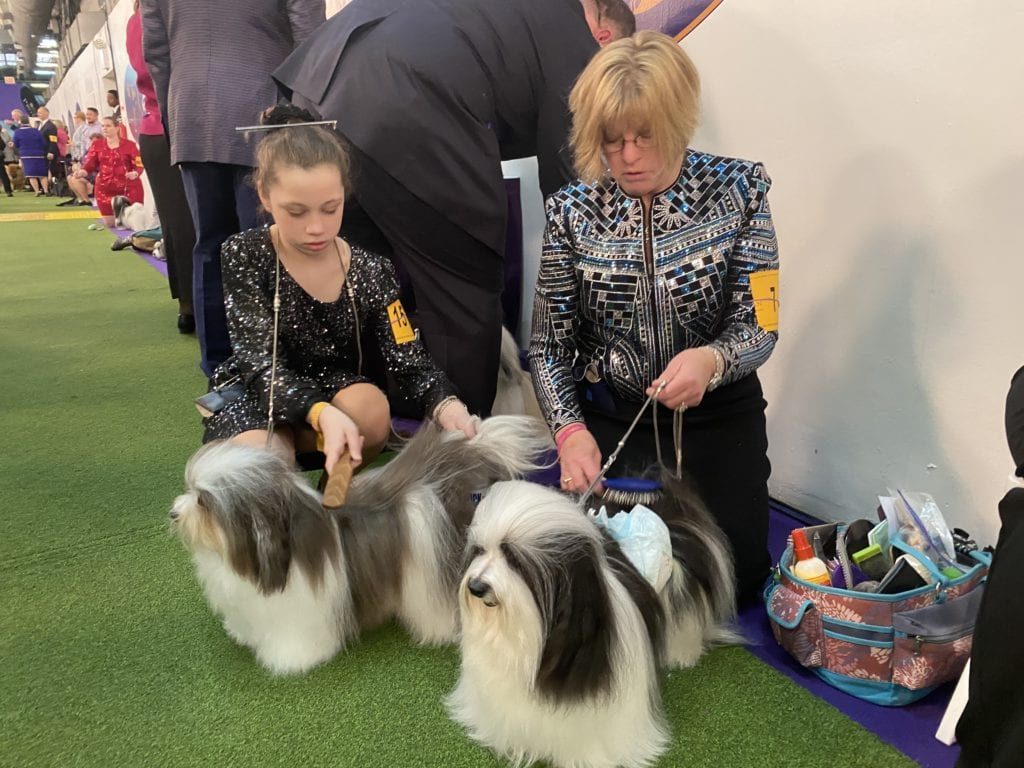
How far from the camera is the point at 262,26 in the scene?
2.45 metres

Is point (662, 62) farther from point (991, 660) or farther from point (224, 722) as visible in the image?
point (224, 722)

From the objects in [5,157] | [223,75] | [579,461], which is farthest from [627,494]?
[5,157]

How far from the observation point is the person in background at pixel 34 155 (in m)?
15.5

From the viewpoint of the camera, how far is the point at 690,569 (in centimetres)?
134

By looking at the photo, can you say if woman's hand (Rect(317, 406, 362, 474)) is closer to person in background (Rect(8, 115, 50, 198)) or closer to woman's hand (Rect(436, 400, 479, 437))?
woman's hand (Rect(436, 400, 479, 437))

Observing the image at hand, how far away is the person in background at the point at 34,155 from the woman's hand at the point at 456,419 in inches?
702

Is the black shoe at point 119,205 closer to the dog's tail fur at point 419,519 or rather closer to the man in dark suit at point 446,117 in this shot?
the man in dark suit at point 446,117

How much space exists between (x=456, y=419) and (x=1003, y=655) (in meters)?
1.15

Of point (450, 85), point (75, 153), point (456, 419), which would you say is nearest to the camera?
point (456, 419)

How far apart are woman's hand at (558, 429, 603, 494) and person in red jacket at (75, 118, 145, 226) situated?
32.0ft

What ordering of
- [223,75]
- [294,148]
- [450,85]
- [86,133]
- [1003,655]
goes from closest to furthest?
[1003,655], [294,148], [450,85], [223,75], [86,133]

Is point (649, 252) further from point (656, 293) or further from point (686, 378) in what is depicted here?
point (686, 378)

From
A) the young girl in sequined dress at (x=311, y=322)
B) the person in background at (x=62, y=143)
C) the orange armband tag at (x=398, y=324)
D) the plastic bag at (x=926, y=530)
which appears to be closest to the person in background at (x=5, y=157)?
the person in background at (x=62, y=143)

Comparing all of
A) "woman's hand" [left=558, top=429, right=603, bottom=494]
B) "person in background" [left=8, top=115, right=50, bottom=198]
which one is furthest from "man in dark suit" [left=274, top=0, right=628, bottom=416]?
"person in background" [left=8, top=115, right=50, bottom=198]
